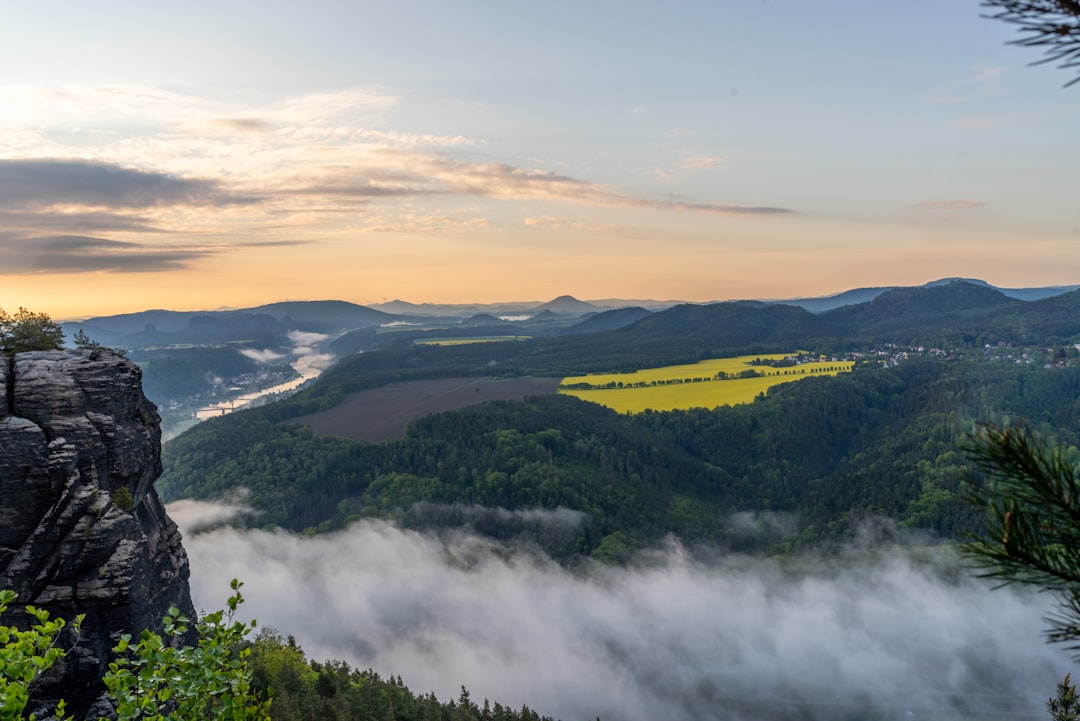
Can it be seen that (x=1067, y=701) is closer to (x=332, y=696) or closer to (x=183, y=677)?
(x=183, y=677)

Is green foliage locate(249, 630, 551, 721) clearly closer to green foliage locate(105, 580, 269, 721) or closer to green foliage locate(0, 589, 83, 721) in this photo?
green foliage locate(105, 580, 269, 721)

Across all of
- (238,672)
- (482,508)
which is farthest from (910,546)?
(238,672)

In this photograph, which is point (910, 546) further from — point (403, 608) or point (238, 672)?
point (238, 672)

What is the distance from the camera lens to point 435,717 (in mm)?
79188

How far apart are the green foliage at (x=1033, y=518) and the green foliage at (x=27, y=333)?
60.1 meters

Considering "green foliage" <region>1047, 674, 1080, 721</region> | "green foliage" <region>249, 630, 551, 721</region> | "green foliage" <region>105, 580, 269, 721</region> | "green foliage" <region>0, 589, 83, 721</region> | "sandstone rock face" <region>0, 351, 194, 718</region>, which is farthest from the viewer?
"green foliage" <region>249, 630, 551, 721</region>

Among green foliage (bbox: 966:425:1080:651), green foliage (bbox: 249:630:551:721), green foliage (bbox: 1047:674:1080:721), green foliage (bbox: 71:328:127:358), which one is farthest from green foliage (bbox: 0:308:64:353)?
green foliage (bbox: 1047:674:1080:721)

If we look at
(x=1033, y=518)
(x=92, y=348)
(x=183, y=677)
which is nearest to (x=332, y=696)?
(x=92, y=348)

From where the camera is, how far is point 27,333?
5069 centimetres

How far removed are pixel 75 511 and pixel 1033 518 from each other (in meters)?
51.5

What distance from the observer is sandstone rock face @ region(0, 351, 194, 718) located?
40875mm

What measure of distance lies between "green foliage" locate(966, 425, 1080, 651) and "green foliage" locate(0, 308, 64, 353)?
60.1m

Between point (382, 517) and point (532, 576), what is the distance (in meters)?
46.6

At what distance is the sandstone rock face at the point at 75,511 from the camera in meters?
40.9
